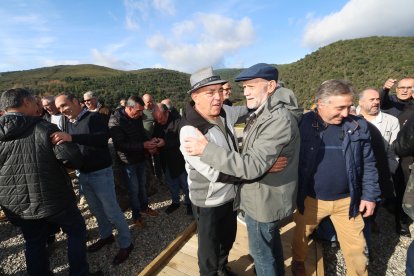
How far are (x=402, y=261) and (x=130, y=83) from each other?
178 feet

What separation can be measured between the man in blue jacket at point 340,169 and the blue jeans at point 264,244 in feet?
2.29

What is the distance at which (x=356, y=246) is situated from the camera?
7.93 ft

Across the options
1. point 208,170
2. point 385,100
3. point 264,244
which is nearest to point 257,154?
point 208,170

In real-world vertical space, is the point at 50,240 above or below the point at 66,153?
below

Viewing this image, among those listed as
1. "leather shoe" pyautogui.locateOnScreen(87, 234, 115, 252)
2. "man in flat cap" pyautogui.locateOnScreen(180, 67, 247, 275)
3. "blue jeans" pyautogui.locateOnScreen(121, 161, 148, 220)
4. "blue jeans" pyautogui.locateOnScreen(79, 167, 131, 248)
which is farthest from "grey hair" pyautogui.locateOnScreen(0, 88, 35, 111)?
"leather shoe" pyautogui.locateOnScreen(87, 234, 115, 252)

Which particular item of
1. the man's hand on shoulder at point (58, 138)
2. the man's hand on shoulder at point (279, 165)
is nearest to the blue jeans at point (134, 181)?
the man's hand on shoulder at point (58, 138)

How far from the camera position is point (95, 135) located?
10.3 feet

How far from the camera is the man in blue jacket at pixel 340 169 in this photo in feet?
7.59

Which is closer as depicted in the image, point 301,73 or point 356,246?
point 356,246

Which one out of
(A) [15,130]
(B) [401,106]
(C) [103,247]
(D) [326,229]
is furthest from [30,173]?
(B) [401,106]

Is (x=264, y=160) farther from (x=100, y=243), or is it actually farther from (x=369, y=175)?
(x=100, y=243)

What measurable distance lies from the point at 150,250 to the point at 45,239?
5.71ft

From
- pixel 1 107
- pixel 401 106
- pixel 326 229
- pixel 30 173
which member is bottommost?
pixel 326 229

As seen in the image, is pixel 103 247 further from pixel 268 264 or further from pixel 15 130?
pixel 268 264
